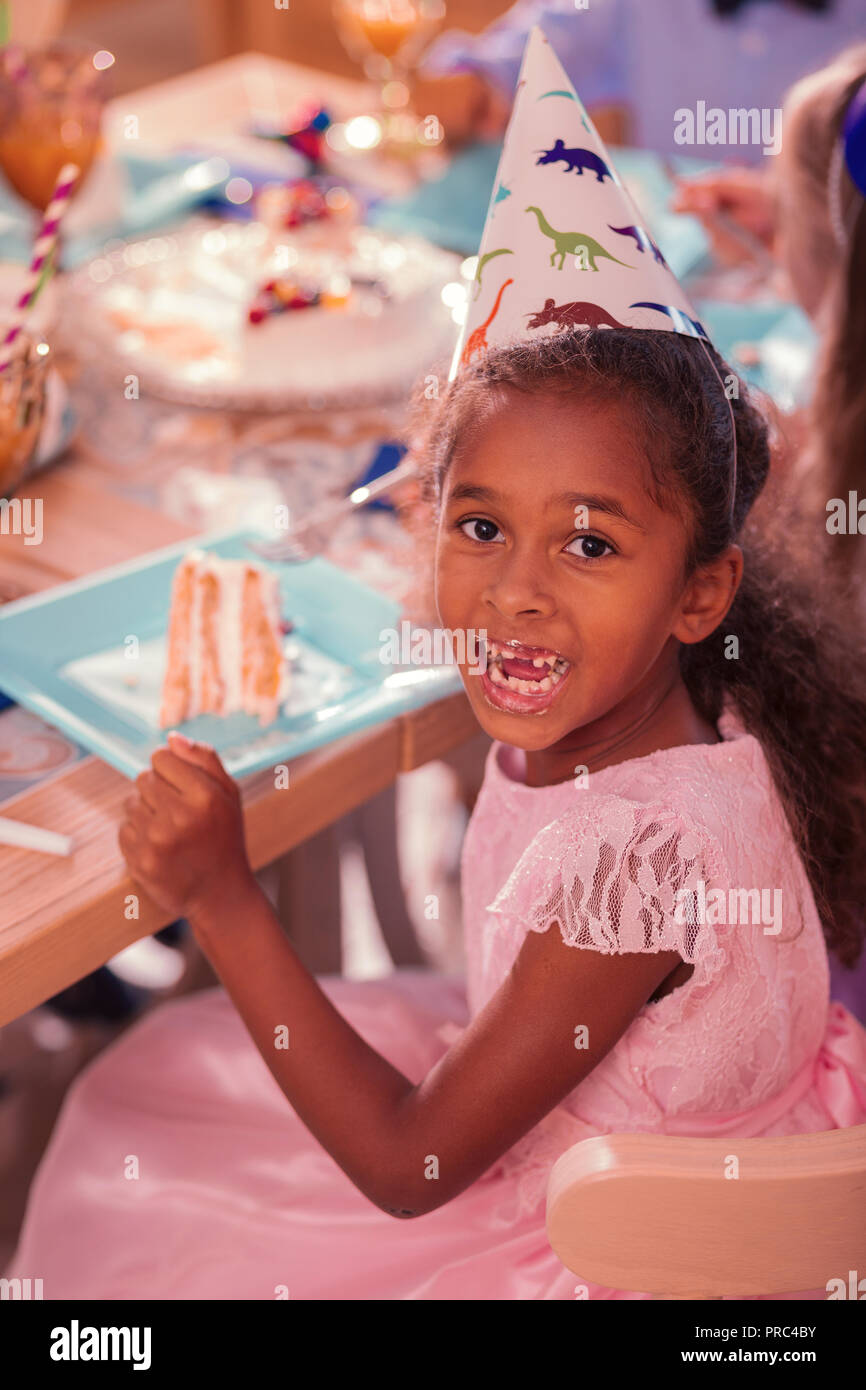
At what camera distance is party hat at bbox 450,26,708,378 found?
2.77 feet

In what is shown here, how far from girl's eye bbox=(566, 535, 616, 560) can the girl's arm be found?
23 cm

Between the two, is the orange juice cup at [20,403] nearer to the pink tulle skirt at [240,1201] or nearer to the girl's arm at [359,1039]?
the girl's arm at [359,1039]

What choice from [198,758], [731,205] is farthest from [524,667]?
[731,205]

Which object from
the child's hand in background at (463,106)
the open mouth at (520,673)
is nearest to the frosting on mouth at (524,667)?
the open mouth at (520,673)

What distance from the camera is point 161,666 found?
103 centimetres

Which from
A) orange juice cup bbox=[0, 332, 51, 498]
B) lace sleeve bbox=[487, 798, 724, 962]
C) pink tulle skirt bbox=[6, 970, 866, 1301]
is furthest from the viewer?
orange juice cup bbox=[0, 332, 51, 498]

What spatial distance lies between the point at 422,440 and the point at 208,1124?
556 mm

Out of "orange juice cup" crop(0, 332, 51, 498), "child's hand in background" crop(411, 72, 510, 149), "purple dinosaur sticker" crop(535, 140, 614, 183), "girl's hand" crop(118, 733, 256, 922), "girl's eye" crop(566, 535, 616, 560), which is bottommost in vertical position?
"girl's hand" crop(118, 733, 256, 922)

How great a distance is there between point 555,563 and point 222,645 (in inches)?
10.9

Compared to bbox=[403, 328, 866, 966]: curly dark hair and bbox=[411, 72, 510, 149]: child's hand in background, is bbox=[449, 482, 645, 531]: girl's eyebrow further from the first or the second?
bbox=[411, 72, 510, 149]: child's hand in background

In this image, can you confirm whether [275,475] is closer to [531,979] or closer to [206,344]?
[206,344]

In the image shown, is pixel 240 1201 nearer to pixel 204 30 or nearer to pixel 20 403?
pixel 20 403

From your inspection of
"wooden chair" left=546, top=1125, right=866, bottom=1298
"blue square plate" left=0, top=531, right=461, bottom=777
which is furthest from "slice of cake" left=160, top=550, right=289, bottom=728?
"wooden chair" left=546, top=1125, right=866, bottom=1298
